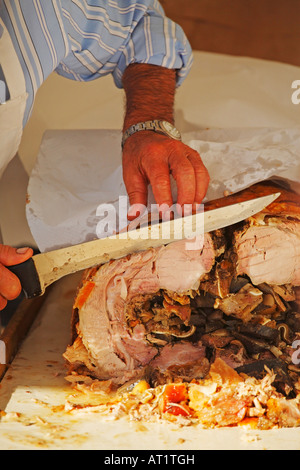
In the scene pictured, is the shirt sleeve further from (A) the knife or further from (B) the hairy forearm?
(A) the knife

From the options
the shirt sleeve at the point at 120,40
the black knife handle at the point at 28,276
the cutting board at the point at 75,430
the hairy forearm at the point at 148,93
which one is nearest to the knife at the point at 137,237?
the black knife handle at the point at 28,276

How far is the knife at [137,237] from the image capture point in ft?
4.01

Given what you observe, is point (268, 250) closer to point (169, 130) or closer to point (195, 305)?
point (195, 305)

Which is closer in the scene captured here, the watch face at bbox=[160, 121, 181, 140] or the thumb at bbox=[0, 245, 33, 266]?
the thumb at bbox=[0, 245, 33, 266]

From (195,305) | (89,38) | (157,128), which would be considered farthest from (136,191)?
(89,38)

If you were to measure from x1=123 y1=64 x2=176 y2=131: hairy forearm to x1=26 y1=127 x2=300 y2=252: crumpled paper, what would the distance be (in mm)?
114

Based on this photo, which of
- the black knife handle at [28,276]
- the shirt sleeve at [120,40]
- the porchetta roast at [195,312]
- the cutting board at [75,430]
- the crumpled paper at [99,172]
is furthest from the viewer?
the shirt sleeve at [120,40]

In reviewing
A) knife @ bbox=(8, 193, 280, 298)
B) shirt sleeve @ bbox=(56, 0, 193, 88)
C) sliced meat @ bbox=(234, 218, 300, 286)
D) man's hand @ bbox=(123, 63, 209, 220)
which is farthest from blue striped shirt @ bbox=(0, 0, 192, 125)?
sliced meat @ bbox=(234, 218, 300, 286)

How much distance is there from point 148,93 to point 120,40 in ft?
0.56

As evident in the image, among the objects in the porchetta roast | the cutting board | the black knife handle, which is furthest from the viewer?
the porchetta roast

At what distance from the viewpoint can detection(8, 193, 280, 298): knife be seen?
122 cm

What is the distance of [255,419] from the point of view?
3.71 feet

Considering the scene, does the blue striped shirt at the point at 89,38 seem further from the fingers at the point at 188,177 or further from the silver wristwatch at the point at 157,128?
the fingers at the point at 188,177

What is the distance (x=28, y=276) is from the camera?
119 centimetres
